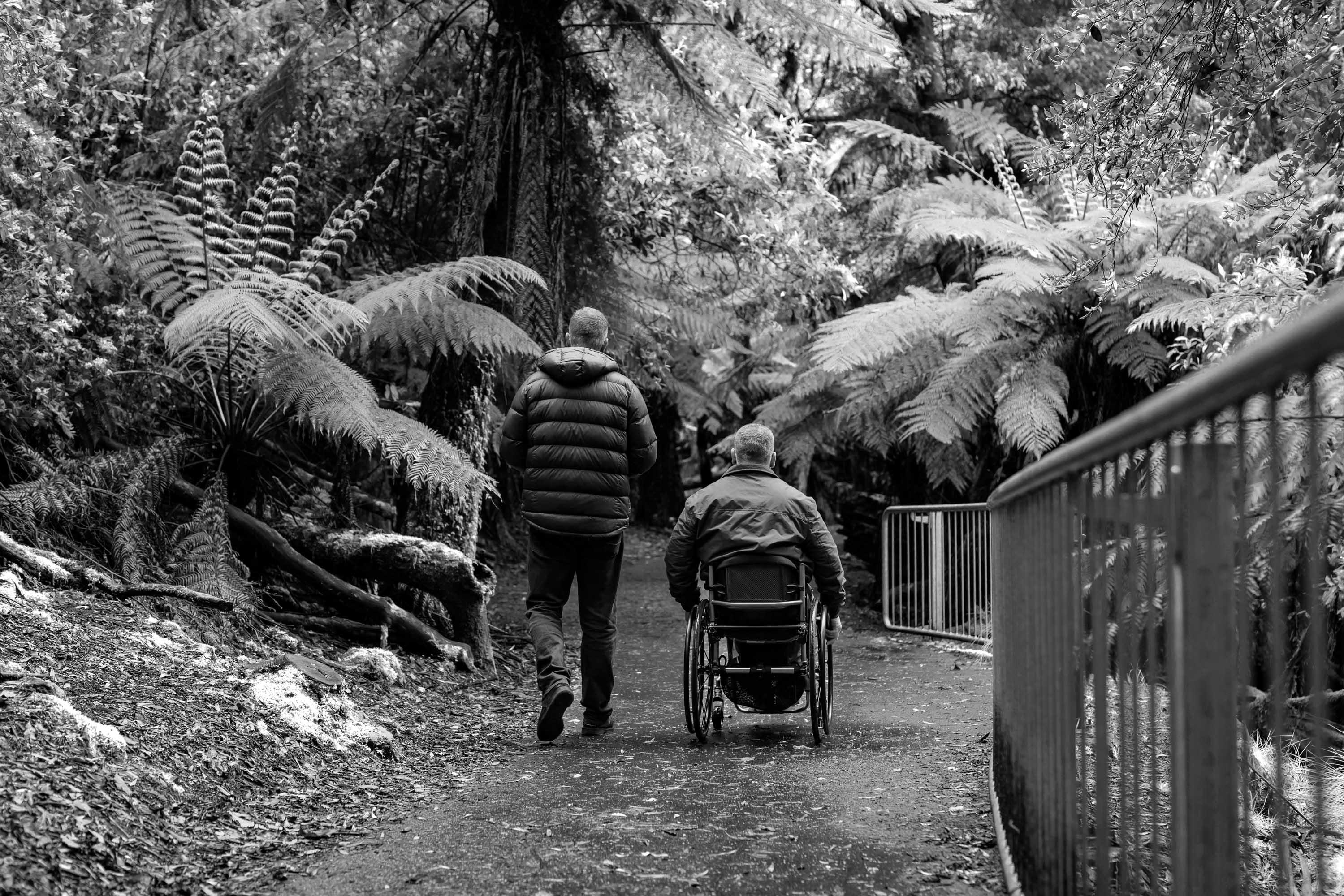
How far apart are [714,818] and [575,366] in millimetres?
2536

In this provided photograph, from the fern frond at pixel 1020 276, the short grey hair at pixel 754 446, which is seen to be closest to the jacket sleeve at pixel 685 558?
the short grey hair at pixel 754 446

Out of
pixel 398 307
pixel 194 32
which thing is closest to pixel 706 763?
pixel 398 307

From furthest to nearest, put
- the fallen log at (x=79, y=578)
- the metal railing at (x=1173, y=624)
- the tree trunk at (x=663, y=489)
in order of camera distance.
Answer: the tree trunk at (x=663, y=489), the fallen log at (x=79, y=578), the metal railing at (x=1173, y=624)

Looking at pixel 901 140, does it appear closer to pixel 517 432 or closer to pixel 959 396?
pixel 959 396

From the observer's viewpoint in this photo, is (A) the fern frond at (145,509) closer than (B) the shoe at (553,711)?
No

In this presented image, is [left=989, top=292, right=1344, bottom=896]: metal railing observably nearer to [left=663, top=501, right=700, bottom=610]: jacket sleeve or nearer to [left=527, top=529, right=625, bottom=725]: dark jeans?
[left=663, top=501, right=700, bottom=610]: jacket sleeve

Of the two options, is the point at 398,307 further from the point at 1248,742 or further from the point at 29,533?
the point at 1248,742

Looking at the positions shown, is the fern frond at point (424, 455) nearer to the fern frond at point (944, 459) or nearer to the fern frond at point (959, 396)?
the fern frond at point (959, 396)

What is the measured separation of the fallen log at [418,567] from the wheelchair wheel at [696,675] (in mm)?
2188

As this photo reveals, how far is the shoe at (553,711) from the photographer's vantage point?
232 inches

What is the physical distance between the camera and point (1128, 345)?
34.7 feet

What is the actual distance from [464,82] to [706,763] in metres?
6.04

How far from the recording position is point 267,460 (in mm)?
8352

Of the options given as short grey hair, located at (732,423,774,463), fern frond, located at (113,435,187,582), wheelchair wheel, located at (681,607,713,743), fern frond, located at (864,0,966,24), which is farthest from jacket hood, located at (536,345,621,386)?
fern frond, located at (864,0,966,24)
